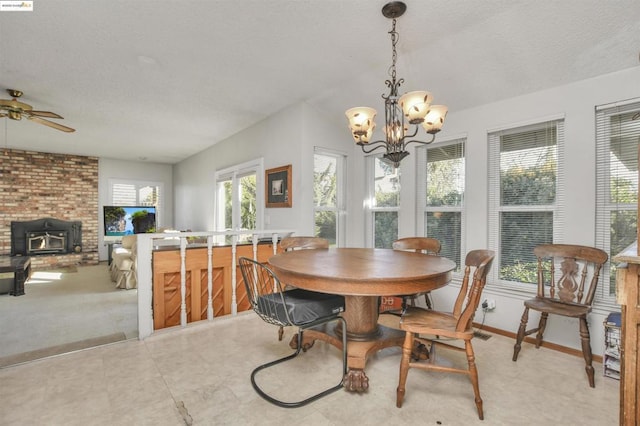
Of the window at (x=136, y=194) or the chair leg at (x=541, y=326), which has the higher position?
the window at (x=136, y=194)

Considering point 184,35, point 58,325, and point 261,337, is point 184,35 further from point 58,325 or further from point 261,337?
point 58,325

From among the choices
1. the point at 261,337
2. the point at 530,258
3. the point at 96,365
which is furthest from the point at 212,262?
the point at 530,258

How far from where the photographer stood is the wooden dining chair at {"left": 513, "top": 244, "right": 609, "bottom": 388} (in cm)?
224

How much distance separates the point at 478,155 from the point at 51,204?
8211 mm

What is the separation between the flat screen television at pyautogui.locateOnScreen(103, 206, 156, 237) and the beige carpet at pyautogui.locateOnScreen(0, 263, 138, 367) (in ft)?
7.29

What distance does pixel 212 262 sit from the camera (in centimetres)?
311

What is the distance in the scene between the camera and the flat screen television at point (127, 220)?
7.25 meters

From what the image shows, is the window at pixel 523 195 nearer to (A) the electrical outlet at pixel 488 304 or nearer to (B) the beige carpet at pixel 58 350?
(A) the electrical outlet at pixel 488 304

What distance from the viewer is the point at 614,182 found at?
238 cm

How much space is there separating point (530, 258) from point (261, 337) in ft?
8.26

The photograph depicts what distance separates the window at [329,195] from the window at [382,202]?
0.37 meters

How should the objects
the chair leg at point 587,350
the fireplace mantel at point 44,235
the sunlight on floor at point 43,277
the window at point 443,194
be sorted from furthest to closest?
the fireplace mantel at point 44,235
the sunlight on floor at point 43,277
the window at point 443,194
the chair leg at point 587,350

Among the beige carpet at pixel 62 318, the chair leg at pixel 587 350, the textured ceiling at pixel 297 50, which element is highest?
the textured ceiling at pixel 297 50

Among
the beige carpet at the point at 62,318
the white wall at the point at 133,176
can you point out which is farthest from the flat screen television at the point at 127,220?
the beige carpet at the point at 62,318
